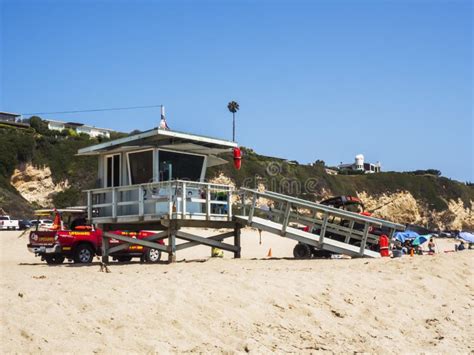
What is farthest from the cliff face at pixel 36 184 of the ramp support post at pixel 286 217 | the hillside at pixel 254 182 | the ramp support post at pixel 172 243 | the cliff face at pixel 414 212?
the cliff face at pixel 414 212

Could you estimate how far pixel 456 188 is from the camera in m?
97.6

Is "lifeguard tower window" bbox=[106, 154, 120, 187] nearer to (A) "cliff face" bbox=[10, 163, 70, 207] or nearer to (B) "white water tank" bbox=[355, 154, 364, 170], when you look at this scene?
(A) "cliff face" bbox=[10, 163, 70, 207]

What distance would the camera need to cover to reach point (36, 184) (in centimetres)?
5712

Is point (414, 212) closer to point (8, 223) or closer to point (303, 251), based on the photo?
point (8, 223)

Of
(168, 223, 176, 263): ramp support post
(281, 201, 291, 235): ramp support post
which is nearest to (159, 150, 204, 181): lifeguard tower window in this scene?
(168, 223, 176, 263): ramp support post

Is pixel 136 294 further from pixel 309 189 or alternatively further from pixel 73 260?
pixel 309 189

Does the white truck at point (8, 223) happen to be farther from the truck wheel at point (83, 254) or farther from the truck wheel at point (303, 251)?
the truck wheel at point (303, 251)

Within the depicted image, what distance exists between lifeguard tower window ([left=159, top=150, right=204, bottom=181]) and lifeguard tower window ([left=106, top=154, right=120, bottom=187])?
6.29 ft

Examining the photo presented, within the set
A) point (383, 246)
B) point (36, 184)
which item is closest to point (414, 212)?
point (36, 184)

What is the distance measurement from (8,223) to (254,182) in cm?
3161

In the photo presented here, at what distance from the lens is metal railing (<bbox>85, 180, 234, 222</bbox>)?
16.2 metres

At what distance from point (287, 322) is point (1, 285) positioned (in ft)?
14.7

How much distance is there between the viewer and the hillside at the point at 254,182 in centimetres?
5619

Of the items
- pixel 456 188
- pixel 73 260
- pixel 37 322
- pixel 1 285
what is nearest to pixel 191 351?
pixel 37 322
